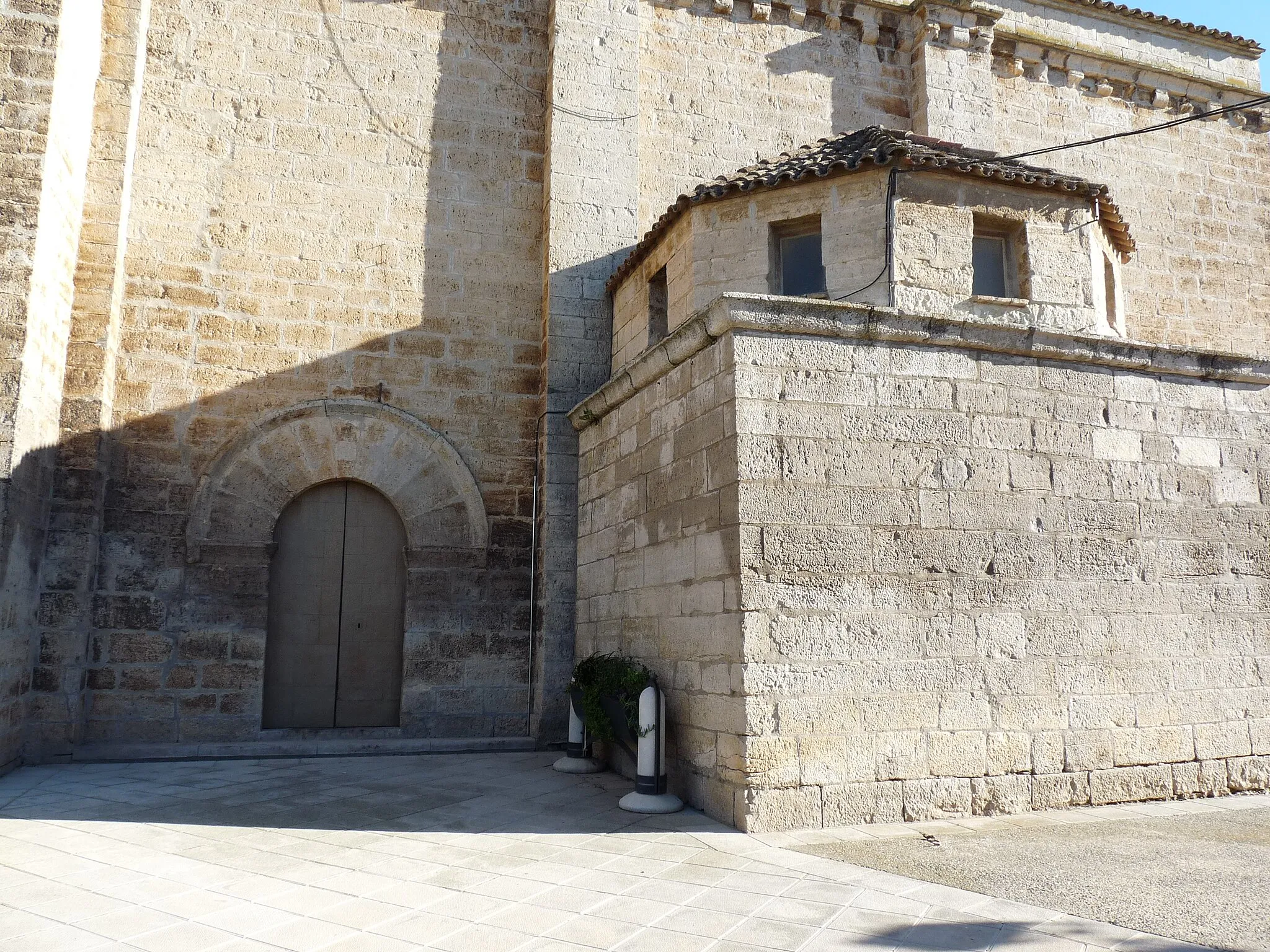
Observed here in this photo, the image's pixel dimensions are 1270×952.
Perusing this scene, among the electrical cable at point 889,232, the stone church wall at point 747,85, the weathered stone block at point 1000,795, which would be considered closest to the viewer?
the weathered stone block at point 1000,795

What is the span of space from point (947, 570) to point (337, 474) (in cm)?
505

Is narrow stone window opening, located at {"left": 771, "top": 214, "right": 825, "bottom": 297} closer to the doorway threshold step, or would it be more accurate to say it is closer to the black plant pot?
the black plant pot

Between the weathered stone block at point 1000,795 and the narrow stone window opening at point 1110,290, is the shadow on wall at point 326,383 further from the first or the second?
the narrow stone window opening at point 1110,290

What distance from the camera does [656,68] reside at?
9.61 metres

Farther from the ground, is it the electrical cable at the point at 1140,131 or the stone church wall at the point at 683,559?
the electrical cable at the point at 1140,131

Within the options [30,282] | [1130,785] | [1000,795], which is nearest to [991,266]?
[1130,785]

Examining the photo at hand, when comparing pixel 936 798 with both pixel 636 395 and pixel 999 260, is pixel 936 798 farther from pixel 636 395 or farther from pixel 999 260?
pixel 999 260

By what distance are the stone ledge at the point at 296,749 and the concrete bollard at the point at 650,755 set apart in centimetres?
248

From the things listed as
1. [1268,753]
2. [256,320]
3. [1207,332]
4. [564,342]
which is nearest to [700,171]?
[564,342]

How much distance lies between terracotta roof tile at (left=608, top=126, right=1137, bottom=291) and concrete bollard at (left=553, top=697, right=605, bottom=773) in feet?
13.2

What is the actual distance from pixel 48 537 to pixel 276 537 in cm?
164

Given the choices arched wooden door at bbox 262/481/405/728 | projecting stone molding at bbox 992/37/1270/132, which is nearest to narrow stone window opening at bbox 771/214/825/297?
arched wooden door at bbox 262/481/405/728

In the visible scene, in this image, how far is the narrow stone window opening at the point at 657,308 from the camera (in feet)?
25.6

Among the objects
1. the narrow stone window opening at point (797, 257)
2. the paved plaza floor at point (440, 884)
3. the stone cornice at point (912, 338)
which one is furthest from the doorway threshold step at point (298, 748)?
the narrow stone window opening at point (797, 257)
